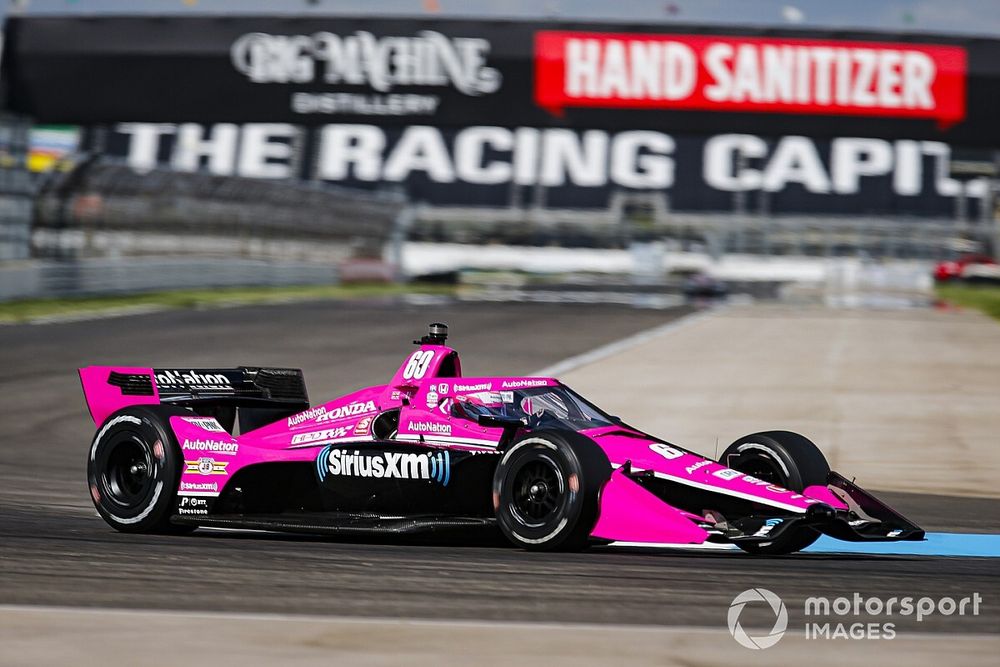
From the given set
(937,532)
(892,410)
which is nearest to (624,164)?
(892,410)

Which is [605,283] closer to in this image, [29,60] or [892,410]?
[29,60]

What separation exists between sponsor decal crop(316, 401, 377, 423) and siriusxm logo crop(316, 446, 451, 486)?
197 millimetres

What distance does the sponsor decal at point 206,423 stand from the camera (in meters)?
7.91

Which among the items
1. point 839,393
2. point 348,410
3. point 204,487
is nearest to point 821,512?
point 348,410

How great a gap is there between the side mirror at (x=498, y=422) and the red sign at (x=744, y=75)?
26.1 meters

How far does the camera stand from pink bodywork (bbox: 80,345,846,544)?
6652mm

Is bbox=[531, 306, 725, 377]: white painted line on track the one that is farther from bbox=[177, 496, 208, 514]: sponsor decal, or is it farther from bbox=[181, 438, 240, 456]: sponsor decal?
bbox=[177, 496, 208, 514]: sponsor decal

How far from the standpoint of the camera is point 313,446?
7680 millimetres

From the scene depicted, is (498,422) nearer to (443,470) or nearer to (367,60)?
(443,470)

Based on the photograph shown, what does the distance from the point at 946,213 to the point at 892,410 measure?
49346mm

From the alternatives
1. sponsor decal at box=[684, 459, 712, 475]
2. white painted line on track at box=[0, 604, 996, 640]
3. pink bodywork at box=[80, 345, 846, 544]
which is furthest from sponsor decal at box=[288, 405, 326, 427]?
white painted line on track at box=[0, 604, 996, 640]

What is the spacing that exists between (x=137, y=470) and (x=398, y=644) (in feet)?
11.7

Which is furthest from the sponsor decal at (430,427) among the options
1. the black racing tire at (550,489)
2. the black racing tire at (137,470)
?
the black racing tire at (137,470)

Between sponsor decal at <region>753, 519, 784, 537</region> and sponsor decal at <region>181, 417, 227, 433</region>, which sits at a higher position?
sponsor decal at <region>181, 417, 227, 433</region>
